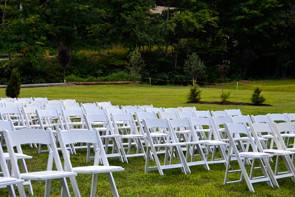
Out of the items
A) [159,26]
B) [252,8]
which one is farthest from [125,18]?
[252,8]

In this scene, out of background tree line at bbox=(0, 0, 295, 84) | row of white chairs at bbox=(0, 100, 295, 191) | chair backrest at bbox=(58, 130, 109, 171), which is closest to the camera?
chair backrest at bbox=(58, 130, 109, 171)

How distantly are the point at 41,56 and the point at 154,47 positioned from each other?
12202 mm

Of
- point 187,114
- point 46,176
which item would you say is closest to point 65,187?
point 46,176

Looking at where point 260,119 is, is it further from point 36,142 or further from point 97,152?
point 36,142

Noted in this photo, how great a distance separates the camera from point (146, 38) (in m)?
55.4

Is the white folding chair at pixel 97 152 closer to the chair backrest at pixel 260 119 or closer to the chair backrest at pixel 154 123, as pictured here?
the chair backrest at pixel 154 123

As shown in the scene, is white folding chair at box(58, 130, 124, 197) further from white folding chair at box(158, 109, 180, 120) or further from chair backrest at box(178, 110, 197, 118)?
chair backrest at box(178, 110, 197, 118)

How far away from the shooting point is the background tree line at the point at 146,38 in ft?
173

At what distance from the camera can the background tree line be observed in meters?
52.8

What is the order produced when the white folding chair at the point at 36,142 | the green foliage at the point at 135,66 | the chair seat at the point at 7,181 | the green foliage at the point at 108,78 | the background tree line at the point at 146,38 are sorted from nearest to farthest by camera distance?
the chair seat at the point at 7,181 < the white folding chair at the point at 36,142 < the green foliage at the point at 135,66 < the green foliage at the point at 108,78 < the background tree line at the point at 146,38

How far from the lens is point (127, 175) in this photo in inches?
404

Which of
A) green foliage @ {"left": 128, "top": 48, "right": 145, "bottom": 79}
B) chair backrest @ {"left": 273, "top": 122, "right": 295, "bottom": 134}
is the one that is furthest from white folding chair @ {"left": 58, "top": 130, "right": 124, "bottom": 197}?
green foliage @ {"left": 128, "top": 48, "right": 145, "bottom": 79}

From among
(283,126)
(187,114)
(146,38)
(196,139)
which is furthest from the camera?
(146,38)

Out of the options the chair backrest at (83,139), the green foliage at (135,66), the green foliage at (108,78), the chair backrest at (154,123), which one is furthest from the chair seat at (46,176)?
the green foliage at (108,78)
